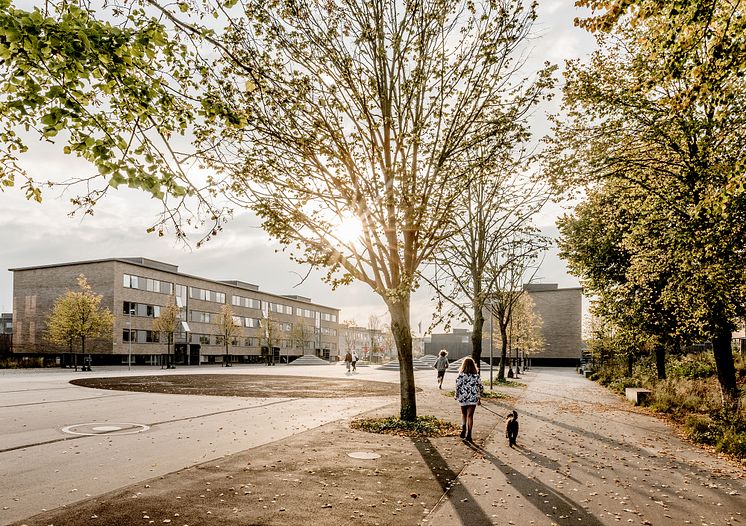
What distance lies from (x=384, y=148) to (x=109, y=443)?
349 inches

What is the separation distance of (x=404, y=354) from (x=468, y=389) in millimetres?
2458

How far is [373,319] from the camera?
5340 inches

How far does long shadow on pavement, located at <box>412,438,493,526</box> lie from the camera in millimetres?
6230

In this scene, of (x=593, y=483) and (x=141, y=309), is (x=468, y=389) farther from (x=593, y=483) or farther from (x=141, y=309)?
(x=141, y=309)

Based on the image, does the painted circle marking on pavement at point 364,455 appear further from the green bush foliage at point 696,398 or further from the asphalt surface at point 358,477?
the green bush foliage at point 696,398

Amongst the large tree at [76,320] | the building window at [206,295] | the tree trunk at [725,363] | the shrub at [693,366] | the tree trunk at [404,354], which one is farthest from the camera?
the building window at [206,295]

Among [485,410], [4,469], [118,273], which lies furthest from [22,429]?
[118,273]

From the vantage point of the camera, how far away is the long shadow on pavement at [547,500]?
20.9ft

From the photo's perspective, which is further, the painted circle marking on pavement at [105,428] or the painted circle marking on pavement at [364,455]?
the painted circle marking on pavement at [105,428]

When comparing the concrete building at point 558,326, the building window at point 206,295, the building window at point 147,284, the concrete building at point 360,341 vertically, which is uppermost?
the building window at point 147,284

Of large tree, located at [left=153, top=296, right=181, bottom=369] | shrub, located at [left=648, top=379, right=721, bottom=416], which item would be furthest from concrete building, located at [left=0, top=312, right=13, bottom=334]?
shrub, located at [left=648, top=379, right=721, bottom=416]

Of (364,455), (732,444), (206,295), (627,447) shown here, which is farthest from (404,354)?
(206,295)

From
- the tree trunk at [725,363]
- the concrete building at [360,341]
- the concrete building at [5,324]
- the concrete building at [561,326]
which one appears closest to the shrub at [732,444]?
the tree trunk at [725,363]

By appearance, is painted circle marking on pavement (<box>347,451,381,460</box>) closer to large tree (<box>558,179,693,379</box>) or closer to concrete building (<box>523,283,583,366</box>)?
large tree (<box>558,179,693,379</box>)
